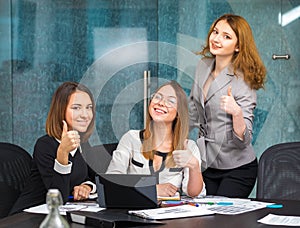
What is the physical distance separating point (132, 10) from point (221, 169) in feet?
6.17

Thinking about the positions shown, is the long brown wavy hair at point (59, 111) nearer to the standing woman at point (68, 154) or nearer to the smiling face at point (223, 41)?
the standing woman at point (68, 154)

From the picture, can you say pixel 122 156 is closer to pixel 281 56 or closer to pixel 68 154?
pixel 68 154

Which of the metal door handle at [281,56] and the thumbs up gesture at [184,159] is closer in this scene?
the thumbs up gesture at [184,159]

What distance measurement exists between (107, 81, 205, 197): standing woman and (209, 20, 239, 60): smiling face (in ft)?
2.11

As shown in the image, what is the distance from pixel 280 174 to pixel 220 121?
18.0 inches

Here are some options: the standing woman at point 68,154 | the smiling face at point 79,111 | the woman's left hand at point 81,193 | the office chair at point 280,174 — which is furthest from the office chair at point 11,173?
the office chair at point 280,174

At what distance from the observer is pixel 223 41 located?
3.23m

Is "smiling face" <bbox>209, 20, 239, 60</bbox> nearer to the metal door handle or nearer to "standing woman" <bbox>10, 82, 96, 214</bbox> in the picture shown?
"standing woman" <bbox>10, 82, 96, 214</bbox>

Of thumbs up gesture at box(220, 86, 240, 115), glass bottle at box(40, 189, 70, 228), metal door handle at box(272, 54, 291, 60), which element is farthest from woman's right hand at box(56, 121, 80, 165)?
metal door handle at box(272, 54, 291, 60)

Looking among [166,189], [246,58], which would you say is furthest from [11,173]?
[246,58]

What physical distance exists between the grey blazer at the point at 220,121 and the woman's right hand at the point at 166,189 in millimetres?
627

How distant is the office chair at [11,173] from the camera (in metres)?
2.83

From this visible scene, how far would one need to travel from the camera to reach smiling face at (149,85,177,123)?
2.55 m

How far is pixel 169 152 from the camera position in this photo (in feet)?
8.35
